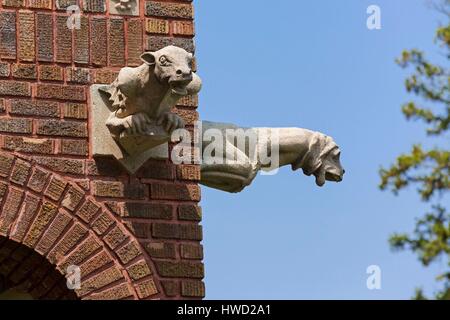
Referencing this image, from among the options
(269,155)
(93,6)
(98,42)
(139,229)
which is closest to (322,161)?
(269,155)

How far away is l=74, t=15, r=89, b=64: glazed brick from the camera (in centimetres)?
888

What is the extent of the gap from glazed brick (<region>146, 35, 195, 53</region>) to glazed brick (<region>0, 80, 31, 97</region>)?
69 cm

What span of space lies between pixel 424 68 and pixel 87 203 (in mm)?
9650

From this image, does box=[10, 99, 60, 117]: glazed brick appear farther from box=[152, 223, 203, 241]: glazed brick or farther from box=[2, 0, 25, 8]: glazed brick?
box=[152, 223, 203, 241]: glazed brick

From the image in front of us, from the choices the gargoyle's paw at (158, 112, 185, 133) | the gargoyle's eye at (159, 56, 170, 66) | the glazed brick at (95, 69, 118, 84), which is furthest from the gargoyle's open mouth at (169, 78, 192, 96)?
the glazed brick at (95, 69, 118, 84)

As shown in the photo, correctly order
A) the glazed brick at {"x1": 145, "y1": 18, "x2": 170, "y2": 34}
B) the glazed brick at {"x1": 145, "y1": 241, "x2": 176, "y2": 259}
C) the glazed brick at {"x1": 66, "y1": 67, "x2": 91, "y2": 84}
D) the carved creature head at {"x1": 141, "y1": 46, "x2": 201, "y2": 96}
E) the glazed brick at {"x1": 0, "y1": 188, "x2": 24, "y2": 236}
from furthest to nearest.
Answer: the glazed brick at {"x1": 145, "y1": 18, "x2": 170, "y2": 34}
the glazed brick at {"x1": 66, "y1": 67, "x2": 91, "y2": 84}
the glazed brick at {"x1": 145, "y1": 241, "x2": 176, "y2": 259}
the glazed brick at {"x1": 0, "y1": 188, "x2": 24, "y2": 236}
the carved creature head at {"x1": 141, "y1": 46, "x2": 201, "y2": 96}

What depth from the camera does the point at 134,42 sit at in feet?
29.5

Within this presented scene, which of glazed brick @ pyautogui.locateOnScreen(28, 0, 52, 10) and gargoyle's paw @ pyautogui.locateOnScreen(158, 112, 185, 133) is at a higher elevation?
glazed brick @ pyautogui.locateOnScreen(28, 0, 52, 10)

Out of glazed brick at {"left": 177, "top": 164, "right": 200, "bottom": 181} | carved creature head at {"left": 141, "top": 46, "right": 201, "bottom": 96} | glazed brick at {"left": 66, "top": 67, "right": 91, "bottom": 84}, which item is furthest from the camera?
glazed brick at {"left": 177, "top": 164, "right": 200, "bottom": 181}

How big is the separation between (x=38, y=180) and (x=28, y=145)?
0.61 feet

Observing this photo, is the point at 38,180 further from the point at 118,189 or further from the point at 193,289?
the point at 193,289

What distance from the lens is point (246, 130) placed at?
363 inches

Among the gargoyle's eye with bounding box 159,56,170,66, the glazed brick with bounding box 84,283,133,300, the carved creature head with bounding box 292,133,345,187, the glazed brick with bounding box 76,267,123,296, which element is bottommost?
the glazed brick with bounding box 84,283,133,300

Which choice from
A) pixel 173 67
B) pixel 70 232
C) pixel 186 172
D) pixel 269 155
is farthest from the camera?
pixel 269 155
